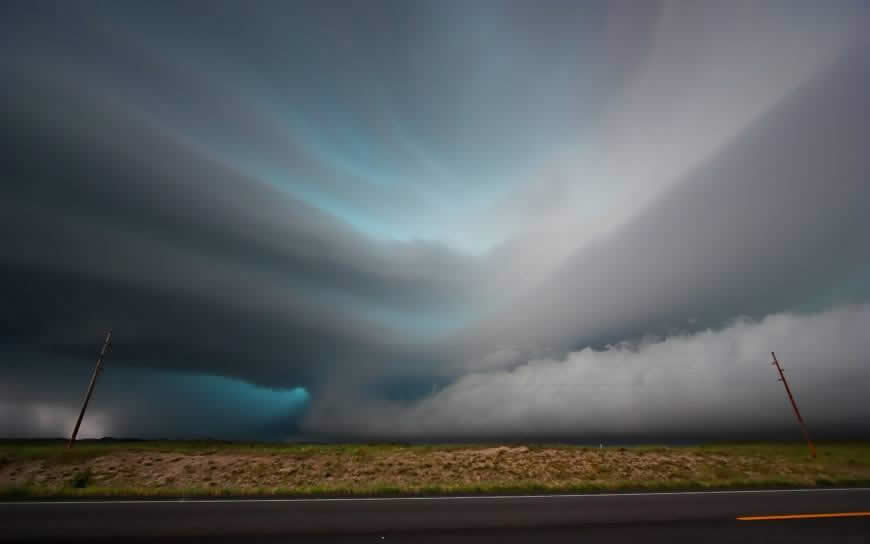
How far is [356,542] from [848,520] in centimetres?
1473

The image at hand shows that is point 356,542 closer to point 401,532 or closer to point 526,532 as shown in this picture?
point 401,532

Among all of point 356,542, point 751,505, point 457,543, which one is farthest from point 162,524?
A: point 751,505

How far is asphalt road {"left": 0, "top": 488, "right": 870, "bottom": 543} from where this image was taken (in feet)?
32.5

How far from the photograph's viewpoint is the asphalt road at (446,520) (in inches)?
390

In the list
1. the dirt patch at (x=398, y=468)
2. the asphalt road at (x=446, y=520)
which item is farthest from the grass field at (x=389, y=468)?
the asphalt road at (x=446, y=520)

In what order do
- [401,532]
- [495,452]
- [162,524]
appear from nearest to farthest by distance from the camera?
1. [401,532]
2. [162,524]
3. [495,452]

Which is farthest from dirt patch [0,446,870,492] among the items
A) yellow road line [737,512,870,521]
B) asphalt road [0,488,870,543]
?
yellow road line [737,512,870,521]

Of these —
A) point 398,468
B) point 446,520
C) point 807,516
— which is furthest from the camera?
point 398,468

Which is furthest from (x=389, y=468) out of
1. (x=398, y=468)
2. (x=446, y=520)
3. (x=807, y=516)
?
(x=807, y=516)

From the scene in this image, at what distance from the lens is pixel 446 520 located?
11.9 metres

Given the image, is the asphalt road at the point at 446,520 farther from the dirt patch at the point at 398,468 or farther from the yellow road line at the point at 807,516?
the dirt patch at the point at 398,468

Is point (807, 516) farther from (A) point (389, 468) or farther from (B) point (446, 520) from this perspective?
(A) point (389, 468)

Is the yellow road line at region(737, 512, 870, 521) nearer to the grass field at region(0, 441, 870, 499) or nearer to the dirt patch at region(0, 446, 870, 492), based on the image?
the grass field at region(0, 441, 870, 499)

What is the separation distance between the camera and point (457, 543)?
9.21 m
